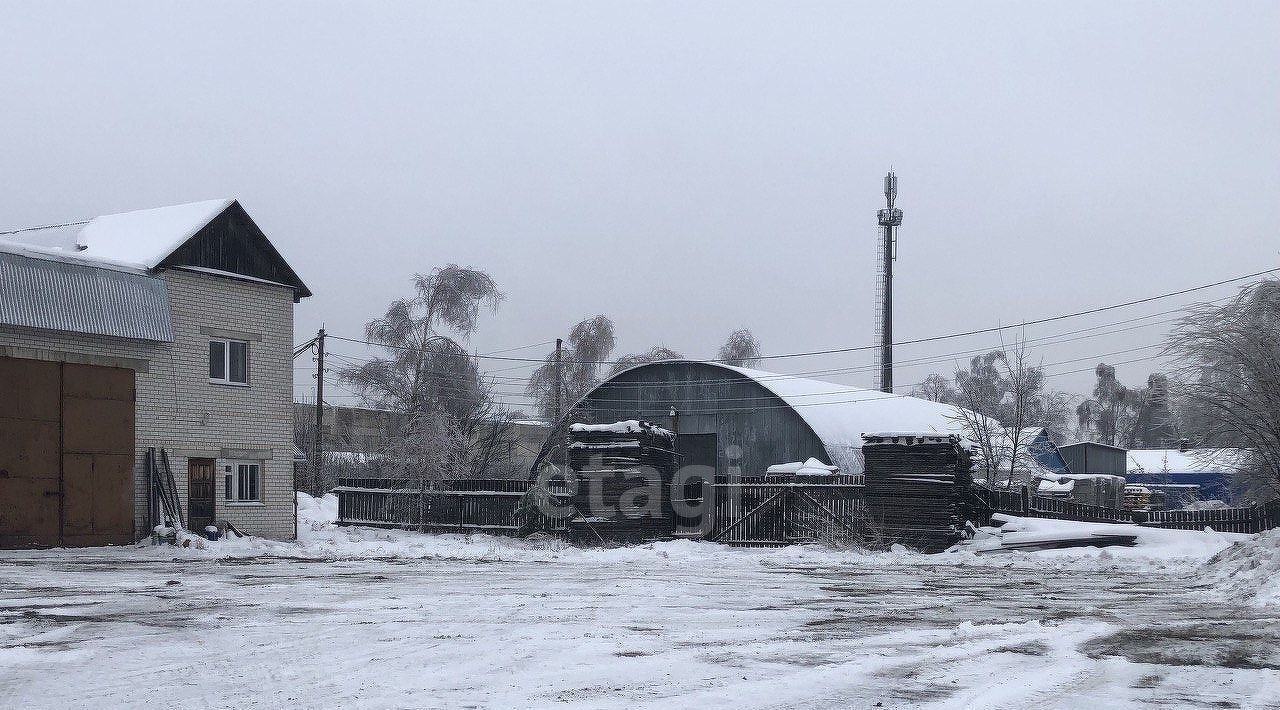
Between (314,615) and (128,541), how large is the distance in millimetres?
14225

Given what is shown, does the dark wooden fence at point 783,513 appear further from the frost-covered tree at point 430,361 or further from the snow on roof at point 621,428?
the frost-covered tree at point 430,361

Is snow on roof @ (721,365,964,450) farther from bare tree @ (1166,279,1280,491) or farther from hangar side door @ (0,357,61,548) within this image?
hangar side door @ (0,357,61,548)

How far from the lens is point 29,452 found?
21375 millimetres

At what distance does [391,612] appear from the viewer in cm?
1096

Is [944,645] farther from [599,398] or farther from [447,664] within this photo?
[599,398]

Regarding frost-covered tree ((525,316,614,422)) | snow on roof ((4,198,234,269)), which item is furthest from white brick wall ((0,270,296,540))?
frost-covered tree ((525,316,614,422))

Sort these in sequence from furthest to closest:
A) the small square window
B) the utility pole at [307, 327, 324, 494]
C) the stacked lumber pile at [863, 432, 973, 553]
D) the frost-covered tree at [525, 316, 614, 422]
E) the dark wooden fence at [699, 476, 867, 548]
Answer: the frost-covered tree at [525, 316, 614, 422] < the utility pole at [307, 327, 324, 494] < the small square window < the dark wooden fence at [699, 476, 867, 548] < the stacked lumber pile at [863, 432, 973, 553]

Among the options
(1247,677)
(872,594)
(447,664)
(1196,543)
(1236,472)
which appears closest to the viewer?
(1247,677)

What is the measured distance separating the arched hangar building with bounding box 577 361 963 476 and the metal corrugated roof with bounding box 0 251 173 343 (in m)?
18.3

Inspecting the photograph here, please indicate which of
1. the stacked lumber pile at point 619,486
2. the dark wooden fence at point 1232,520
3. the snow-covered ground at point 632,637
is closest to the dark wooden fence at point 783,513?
the stacked lumber pile at point 619,486

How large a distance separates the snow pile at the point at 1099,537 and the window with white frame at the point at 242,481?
15805mm

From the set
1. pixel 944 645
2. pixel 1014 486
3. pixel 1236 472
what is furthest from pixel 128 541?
pixel 1014 486

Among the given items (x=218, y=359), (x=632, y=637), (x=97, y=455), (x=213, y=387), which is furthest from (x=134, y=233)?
(x=632, y=637)

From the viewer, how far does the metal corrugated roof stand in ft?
69.8
